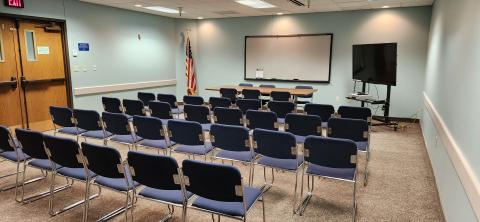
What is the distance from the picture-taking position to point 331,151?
2967 millimetres

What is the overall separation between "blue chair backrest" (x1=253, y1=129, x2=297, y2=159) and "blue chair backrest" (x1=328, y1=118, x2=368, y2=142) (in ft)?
3.39

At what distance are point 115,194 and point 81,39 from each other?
5306 millimetres

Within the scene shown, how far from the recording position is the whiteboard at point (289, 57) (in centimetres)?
912

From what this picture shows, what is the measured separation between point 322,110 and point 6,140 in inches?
171

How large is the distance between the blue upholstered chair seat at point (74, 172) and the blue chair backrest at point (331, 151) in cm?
215

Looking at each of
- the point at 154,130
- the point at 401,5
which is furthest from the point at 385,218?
the point at 401,5

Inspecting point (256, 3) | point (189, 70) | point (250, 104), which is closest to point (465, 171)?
point (250, 104)

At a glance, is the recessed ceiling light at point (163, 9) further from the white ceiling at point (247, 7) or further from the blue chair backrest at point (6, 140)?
the blue chair backrest at point (6, 140)

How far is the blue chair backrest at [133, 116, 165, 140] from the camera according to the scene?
4.02 m

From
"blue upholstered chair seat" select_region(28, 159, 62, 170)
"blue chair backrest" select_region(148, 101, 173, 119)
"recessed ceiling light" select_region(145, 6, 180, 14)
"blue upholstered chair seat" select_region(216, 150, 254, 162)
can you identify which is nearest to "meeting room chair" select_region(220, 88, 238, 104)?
"blue chair backrest" select_region(148, 101, 173, 119)

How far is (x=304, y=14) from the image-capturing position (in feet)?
30.2

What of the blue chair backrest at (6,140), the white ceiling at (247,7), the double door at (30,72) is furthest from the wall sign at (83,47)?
the blue chair backrest at (6,140)

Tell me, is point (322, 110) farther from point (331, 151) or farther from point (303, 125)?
point (331, 151)

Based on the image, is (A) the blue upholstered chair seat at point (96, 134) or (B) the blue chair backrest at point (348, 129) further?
(A) the blue upholstered chair seat at point (96, 134)
